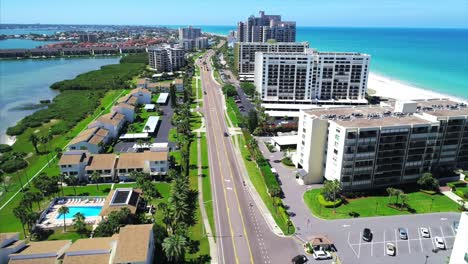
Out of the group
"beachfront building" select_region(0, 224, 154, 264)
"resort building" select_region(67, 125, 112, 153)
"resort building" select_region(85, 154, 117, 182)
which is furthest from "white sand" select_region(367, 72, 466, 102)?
"beachfront building" select_region(0, 224, 154, 264)

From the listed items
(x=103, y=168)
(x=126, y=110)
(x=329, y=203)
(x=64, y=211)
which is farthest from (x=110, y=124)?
(x=329, y=203)

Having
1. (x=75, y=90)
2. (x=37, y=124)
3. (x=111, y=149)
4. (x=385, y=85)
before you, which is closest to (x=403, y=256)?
(x=111, y=149)

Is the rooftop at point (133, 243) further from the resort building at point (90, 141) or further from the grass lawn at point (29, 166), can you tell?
the resort building at point (90, 141)

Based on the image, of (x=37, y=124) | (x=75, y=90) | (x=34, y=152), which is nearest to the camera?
(x=34, y=152)

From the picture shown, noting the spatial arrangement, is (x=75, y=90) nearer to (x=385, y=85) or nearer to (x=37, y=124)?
(x=37, y=124)

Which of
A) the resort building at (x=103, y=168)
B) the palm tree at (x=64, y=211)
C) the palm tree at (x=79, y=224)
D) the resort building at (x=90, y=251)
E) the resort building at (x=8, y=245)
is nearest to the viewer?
the resort building at (x=90, y=251)

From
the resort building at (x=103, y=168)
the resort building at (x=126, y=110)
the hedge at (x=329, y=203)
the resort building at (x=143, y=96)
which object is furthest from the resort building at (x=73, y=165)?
the resort building at (x=143, y=96)

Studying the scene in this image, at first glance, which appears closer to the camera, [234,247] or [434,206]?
[234,247]

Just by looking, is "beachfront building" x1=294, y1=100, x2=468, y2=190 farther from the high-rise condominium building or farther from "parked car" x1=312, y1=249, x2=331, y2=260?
the high-rise condominium building
